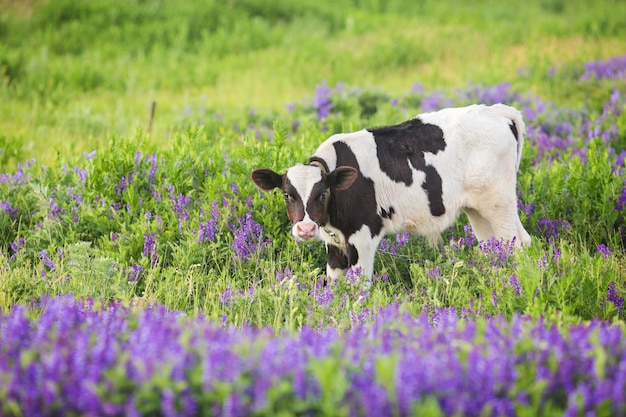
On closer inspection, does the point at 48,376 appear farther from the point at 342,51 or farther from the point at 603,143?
the point at 342,51

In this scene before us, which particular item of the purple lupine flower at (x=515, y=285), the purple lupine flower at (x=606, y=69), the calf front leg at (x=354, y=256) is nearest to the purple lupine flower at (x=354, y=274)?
the calf front leg at (x=354, y=256)

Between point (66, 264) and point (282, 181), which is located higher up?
point (282, 181)

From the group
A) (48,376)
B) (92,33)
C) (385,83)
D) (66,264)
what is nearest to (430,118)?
(66,264)

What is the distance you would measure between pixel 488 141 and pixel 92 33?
45.1 feet

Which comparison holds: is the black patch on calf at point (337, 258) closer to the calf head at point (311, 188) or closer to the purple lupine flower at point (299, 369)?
the calf head at point (311, 188)

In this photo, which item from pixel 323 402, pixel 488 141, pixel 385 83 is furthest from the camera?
pixel 385 83

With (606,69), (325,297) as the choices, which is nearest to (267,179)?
(325,297)

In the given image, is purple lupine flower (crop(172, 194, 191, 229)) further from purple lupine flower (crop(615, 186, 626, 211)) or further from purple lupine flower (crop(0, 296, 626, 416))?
purple lupine flower (crop(615, 186, 626, 211))

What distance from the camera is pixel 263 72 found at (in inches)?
619

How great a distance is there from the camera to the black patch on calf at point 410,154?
20.5 ft

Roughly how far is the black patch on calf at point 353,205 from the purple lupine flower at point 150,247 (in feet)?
5.12

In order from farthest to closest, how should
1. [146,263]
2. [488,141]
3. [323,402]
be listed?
1. [488,141]
2. [146,263]
3. [323,402]

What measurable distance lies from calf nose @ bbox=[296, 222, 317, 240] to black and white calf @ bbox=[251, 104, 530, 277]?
21.8 inches

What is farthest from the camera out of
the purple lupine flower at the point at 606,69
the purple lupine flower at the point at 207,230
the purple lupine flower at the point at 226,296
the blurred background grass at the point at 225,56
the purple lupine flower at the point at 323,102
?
the purple lupine flower at the point at 606,69
